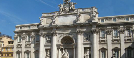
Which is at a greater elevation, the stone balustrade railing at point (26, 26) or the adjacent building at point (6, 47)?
the stone balustrade railing at point (26, 26)

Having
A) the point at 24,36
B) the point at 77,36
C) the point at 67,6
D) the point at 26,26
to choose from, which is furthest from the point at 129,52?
the point at 26,26

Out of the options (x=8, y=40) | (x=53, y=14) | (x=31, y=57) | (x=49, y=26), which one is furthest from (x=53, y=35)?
(x=8, y=40)

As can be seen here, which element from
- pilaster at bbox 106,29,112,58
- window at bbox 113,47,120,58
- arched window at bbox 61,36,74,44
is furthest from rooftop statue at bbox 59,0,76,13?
window at bbox 113,47,120,58

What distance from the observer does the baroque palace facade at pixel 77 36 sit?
33619mm

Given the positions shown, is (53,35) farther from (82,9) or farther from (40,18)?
(82,9)

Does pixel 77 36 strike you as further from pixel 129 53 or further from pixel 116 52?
pixel 129 53

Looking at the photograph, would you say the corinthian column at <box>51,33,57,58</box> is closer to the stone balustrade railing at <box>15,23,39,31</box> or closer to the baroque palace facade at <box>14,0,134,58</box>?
the baroque palace facade at <box>14,0,134,58</box>

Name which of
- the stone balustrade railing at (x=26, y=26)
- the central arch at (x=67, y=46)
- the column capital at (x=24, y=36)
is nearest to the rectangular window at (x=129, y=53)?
→ the central arch at (x=67, y=46)

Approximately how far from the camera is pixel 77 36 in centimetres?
3553

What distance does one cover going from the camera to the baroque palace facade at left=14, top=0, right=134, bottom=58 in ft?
110

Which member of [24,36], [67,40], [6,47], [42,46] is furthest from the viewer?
[6,47]

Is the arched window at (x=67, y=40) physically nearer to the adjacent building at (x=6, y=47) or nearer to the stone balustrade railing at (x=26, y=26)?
the stone balustrade railing at (x=26, y=26)

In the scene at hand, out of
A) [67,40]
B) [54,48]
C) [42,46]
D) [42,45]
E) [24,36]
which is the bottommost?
[54,48]

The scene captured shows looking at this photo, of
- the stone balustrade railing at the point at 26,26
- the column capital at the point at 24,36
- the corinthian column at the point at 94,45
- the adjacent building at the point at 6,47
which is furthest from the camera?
the adjacent building at the point at 6,47
